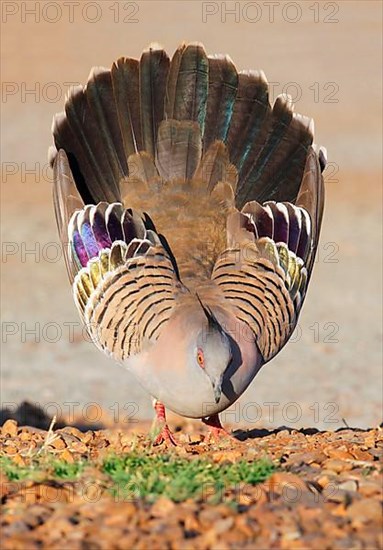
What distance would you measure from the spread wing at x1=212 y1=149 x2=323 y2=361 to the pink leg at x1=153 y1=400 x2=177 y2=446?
2.46ft

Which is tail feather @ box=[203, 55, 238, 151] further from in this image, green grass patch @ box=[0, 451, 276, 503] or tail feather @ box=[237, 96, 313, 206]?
green grass patch @ box=[0, 451, 276, 503]

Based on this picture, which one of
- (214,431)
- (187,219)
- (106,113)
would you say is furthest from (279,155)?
(214,431)

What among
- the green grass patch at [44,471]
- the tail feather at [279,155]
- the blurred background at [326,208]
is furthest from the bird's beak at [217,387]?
the blurred background at [326,208]

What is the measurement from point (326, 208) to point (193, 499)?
14.7 metres

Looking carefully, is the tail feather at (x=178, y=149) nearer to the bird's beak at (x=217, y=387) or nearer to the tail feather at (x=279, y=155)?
the tail feather at (x=279, y=155)

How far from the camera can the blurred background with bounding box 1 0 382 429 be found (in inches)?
448

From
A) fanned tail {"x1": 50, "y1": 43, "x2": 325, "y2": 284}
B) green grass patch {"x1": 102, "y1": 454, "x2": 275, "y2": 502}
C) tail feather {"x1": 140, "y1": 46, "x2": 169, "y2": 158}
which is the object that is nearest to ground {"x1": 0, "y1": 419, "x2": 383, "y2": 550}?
green grass patch {"x1": 102, "y1": 454, "x2": 275, "y2": 502}

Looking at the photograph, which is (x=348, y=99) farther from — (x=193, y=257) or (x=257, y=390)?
(x=193, y=257)

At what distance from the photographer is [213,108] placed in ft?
26.1

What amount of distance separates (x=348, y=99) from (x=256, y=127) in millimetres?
20987

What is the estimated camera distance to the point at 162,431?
6.93 meters

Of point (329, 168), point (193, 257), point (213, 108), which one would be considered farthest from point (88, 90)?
point (329, 168)

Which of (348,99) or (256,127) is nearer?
(256,127)

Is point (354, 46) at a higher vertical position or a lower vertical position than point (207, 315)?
higher
